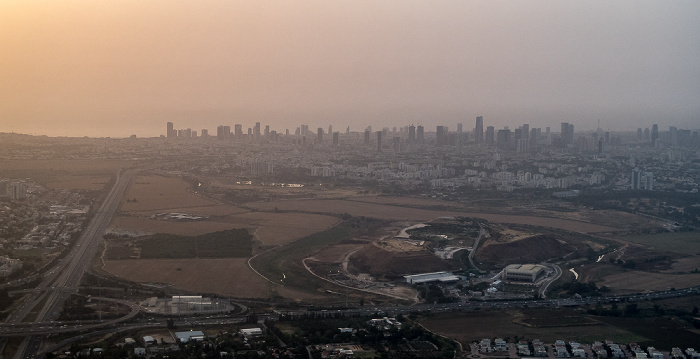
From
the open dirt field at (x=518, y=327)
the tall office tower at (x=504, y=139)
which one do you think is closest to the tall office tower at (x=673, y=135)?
the tall office tower at (x=504, y=139)

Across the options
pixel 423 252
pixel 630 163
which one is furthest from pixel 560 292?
pixel 630 163

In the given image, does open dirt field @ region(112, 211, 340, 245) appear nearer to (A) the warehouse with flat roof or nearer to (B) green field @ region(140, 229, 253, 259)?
(B) green field @ region(140, 229, 253, 259)

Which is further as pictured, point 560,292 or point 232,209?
point 232,209

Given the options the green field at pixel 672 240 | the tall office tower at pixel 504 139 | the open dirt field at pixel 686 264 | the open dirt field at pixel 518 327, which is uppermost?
the tall office tower at pixel 504 139

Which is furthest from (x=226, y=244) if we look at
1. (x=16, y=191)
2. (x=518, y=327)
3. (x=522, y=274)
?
(x=518, y=327)

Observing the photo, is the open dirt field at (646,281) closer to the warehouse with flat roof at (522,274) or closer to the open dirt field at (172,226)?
the warehouse with flat roof at (522,274)

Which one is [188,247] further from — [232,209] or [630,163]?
[630,163]
